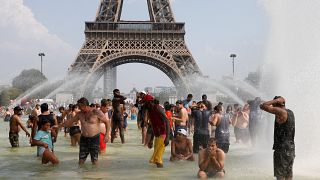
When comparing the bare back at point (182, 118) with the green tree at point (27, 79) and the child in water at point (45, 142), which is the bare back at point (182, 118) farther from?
the green tree at point (27, 79)

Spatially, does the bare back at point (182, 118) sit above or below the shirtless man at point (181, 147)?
above

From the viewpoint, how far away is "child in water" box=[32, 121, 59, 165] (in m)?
12.5

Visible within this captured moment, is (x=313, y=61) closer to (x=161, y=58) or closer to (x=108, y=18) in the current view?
(x=161, y=58)

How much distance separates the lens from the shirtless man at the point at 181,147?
13203mm

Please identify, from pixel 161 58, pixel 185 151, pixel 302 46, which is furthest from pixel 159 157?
pixel 161 58

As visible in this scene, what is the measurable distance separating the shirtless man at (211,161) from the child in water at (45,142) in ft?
13.4

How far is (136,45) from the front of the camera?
67375 mm

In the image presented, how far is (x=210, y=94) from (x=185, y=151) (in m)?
58.5

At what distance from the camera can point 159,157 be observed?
12.0 m

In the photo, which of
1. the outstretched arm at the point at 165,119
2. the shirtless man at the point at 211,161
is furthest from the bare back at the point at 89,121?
the shirtless man at the point at 211,161

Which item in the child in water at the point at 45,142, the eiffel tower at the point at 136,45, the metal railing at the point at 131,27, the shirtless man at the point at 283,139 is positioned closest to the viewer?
the shirtless man at the point at 283,139

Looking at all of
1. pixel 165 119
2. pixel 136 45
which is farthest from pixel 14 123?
pixel 136 45

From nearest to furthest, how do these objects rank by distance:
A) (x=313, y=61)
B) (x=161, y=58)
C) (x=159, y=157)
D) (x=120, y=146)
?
(x=159, y=157) < (x=313, y=61) < (x=120, y=146) < (x=161, y=58)

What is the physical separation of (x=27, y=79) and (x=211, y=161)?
114657 mm
